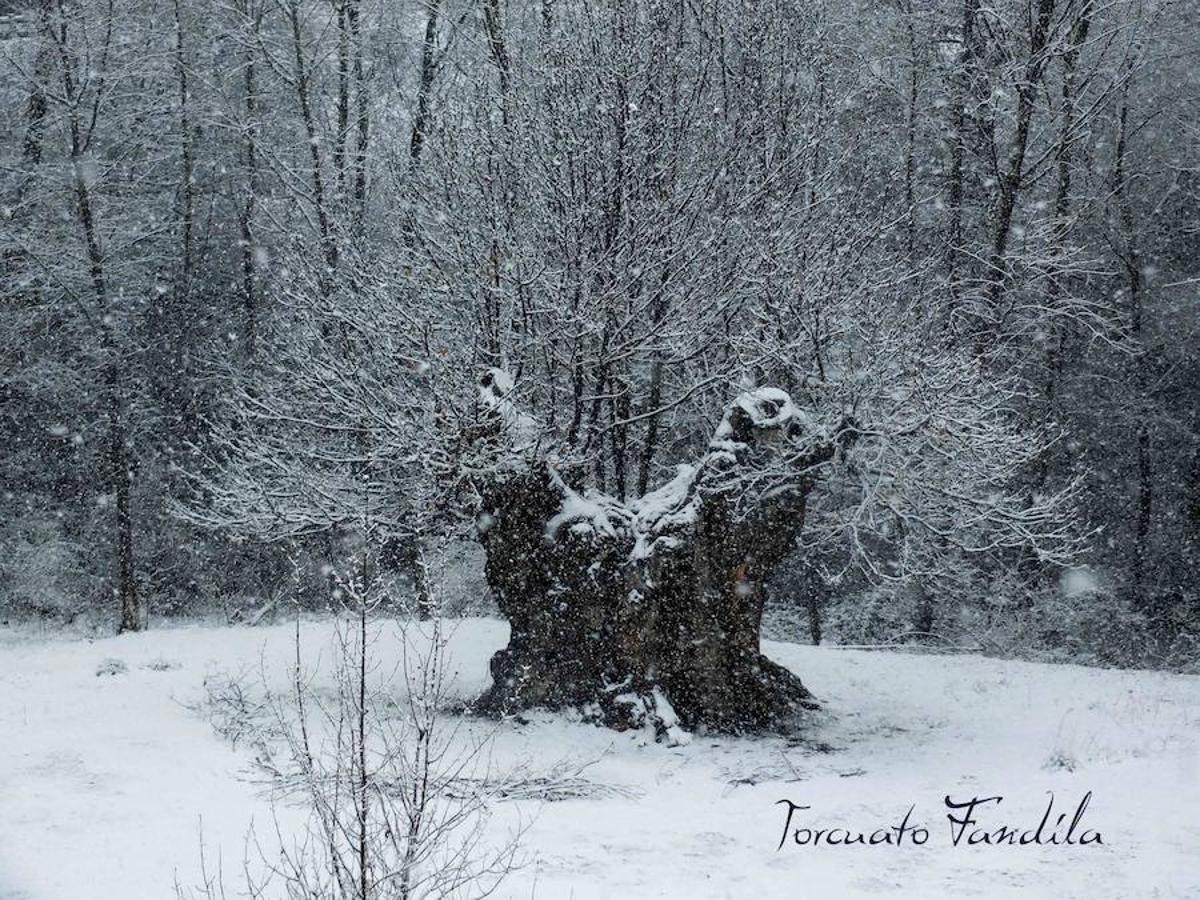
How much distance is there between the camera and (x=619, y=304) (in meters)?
11.3

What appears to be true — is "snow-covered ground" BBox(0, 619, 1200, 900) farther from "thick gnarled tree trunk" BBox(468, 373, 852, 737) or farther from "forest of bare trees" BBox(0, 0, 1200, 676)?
"forest of bare trees" BBox(0, 0, 1200, 676)

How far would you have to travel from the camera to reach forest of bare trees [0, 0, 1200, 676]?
36.8ft

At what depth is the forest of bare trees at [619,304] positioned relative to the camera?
11219 mm

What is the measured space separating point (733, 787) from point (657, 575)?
8.23 ft

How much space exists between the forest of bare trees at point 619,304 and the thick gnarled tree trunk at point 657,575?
0.07m

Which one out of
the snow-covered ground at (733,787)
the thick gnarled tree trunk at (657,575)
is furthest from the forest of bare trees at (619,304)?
the snow-covered ground at (733,787)

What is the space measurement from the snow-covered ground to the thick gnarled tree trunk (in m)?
0.55

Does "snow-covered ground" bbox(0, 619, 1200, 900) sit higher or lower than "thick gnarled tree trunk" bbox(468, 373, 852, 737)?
lower

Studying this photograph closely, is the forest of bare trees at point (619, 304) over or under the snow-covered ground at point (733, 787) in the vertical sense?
over

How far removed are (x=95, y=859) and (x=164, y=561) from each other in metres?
15.5

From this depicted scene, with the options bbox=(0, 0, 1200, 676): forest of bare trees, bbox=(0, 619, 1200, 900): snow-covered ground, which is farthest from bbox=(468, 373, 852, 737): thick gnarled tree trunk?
bbox=(0, 619, 1200, 900): snow-covered ground

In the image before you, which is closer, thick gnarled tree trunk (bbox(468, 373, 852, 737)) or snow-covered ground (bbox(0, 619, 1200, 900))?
snow-covered ground (bbox(0, 619, 1200, 900))

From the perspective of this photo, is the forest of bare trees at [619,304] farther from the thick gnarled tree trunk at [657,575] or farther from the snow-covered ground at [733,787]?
the snow-covered ground at [733,787]

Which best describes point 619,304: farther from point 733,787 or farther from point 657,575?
point 733,787
